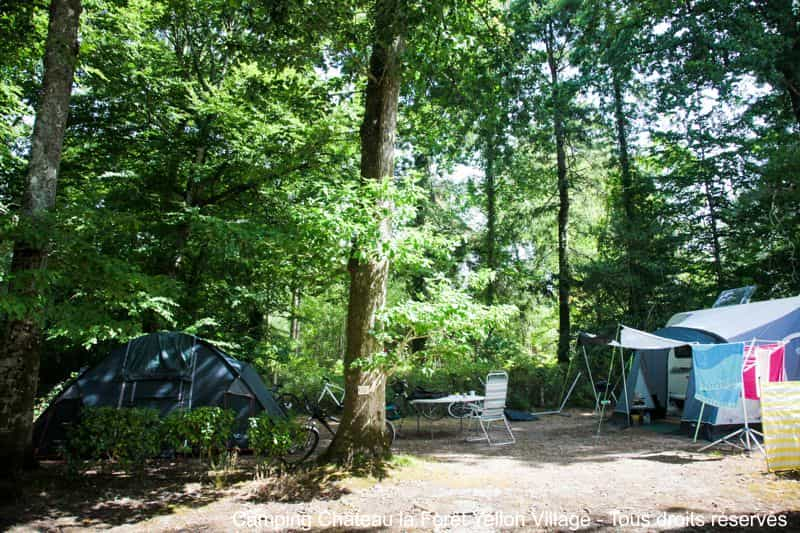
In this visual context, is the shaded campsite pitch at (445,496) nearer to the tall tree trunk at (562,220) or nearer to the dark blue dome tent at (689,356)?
the dark blue dome tent at (689,356)

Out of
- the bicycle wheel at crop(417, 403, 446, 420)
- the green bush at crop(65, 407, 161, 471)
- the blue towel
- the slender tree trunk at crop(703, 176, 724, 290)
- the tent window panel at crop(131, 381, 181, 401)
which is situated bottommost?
the bicycle wheel at crop(417, 403, 446, 420)

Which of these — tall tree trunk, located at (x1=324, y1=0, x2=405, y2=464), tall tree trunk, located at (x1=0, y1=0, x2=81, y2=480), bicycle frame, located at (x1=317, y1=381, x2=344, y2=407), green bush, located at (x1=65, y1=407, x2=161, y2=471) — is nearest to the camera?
tall tree trunk, located at (x1=0, y1=0, x2=81, y2=480)

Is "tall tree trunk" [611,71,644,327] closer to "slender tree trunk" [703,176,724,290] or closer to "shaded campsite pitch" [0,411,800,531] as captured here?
"slender tree trunk" [703,176,724,290]

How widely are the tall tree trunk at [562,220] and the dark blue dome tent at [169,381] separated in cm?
1014

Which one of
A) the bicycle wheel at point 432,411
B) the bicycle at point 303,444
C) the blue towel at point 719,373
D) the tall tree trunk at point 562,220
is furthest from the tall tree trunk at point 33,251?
the tall tree trunk at point 562,220

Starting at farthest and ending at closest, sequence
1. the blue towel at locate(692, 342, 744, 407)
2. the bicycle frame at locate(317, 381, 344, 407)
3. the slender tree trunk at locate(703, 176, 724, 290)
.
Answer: the slender tree trunk at locate(703, 176, 724, 290) → the bicycle frame at locate(317, 381, 344, 407) → the blue towel at locate(692, 342, 744, 407)

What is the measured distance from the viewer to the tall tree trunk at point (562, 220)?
14.7 m

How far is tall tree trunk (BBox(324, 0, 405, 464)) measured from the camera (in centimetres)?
550

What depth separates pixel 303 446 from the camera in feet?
20.2

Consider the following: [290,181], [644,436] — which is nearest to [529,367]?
[644,436]

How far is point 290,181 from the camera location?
9.61 m

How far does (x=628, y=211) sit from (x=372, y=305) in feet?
38.2

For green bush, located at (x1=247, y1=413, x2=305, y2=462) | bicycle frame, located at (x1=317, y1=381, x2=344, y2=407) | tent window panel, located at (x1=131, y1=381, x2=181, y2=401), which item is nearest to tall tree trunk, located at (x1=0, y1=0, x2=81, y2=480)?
tent window panel, located at (x1=131, y1=381, x2=181, y2=401)

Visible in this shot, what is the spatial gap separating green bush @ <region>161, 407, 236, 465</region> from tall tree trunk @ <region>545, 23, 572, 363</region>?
37.4 feet
